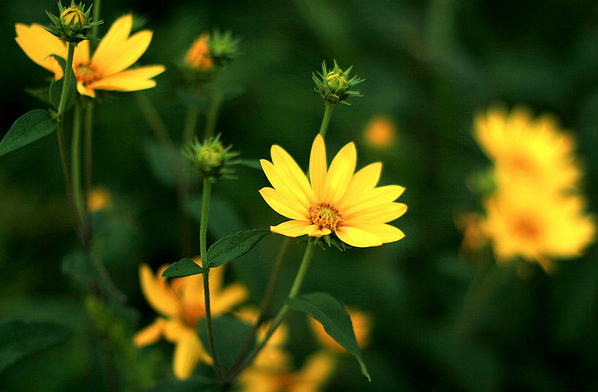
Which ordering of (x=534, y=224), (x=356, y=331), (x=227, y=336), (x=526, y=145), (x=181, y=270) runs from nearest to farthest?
(x=181, y=270) < (x=227, y=336) < (x=356, y=331) < (x=534, y=224) < (x=526, y=145)

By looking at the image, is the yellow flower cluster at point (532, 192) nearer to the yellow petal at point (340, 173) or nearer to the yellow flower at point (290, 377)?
the yellow flower at point (290, 377)

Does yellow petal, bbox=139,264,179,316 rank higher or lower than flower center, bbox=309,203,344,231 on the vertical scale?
lower

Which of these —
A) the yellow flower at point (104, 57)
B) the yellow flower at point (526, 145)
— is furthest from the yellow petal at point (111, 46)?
the yellow flower at point (526, 145)

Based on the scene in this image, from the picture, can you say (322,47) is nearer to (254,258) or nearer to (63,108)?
(254,258)

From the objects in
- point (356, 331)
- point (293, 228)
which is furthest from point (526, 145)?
point (293, 228)

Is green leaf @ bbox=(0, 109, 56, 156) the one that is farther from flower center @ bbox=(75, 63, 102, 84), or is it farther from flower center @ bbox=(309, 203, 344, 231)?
flower center @ bbox=(309, 203, 344, 231)

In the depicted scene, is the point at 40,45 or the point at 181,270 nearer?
the point at 181,270

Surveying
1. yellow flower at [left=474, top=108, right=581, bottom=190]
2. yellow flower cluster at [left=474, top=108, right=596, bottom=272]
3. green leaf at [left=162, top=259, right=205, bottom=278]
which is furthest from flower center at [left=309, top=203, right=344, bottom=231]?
yellow flower at [left=474, top=108, right=581, bottom=190]

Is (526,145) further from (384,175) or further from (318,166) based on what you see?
(318,166)
